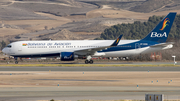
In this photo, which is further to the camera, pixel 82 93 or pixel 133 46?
pixel 133 46

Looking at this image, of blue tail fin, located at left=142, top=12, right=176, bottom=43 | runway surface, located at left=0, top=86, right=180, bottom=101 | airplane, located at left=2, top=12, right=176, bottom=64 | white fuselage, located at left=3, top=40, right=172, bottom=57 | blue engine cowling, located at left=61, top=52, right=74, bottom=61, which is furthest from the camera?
blue tail fin, located at left=142, top=12, right=176, bottom=43

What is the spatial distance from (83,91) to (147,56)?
43.0 metres

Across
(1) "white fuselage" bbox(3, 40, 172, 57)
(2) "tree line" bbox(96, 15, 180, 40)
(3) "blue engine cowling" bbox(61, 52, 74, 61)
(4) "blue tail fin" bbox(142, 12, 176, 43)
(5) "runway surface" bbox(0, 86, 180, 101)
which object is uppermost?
(2) "tree line" bbox(96, 15, 180, 40)

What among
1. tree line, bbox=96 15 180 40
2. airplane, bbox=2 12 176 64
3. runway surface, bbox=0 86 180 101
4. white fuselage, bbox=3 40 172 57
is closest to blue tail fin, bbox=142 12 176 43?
airplane, bbox=2 12 176 64

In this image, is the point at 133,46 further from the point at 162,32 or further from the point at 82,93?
the point at 82,93

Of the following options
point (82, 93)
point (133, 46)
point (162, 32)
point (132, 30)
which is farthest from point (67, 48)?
point (132, 30)

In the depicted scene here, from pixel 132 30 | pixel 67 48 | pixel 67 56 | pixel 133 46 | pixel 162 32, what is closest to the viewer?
pixel 67 56

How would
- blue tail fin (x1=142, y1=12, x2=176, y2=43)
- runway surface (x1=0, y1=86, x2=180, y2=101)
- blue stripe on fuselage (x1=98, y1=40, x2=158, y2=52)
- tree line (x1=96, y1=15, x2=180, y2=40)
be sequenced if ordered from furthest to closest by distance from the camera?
tree line (x1=96, y1=15, x2=180, y2=40)
blue tail fin (x1=142, y1=12, x2=176, y2=43)
blue stripe on fuselage (x1=98, y1=40, x2=158, y2=52)
runway surface (x1=0, y1=86, x2=180, y2=101)

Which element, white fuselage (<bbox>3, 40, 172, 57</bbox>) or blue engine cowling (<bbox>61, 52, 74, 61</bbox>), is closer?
blue engine cowling (<bbox>61, 52, 74, 61</bbox>)

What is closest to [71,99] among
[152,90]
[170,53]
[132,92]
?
[132,92]

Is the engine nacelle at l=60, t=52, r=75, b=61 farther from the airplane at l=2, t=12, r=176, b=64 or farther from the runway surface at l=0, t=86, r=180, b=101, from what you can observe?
the runway surface at l=0, t=86, r=180, b=101

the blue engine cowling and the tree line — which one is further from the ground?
the tree line

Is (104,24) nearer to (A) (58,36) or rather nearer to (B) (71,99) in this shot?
(A) (58,36)

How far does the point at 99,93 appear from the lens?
72.1ft
